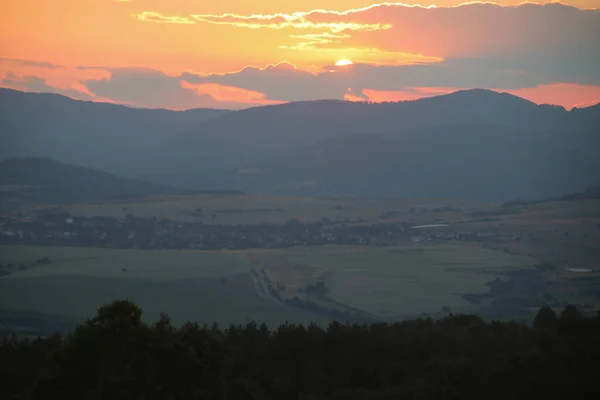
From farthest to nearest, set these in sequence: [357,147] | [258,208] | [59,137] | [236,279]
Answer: [59,137]
[357,147]
[258,208]
[236,279]

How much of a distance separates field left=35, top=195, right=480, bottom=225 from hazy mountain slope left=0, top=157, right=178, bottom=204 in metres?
7.29

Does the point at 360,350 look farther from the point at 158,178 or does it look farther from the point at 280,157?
the point at 280,157

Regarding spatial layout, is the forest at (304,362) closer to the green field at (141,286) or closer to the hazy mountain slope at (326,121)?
the green field at (141,286)

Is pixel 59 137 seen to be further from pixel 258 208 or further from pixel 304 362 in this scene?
pixel 304 362

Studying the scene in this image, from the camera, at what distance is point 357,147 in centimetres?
14762

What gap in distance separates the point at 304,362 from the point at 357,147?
12363 cm

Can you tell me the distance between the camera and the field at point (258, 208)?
83.9 metres

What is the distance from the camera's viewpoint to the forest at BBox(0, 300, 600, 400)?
15.1m

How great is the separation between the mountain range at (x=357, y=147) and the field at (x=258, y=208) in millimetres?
24995

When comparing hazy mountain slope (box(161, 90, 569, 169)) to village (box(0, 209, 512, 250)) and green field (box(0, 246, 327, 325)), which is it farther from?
green field (box(0, 246, 327, 325))

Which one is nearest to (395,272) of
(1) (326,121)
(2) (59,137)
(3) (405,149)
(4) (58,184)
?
(4) (58,184)

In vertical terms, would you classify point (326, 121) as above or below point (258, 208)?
above

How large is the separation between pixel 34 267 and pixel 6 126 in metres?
101

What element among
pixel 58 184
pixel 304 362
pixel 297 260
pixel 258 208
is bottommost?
pixel 297 260
